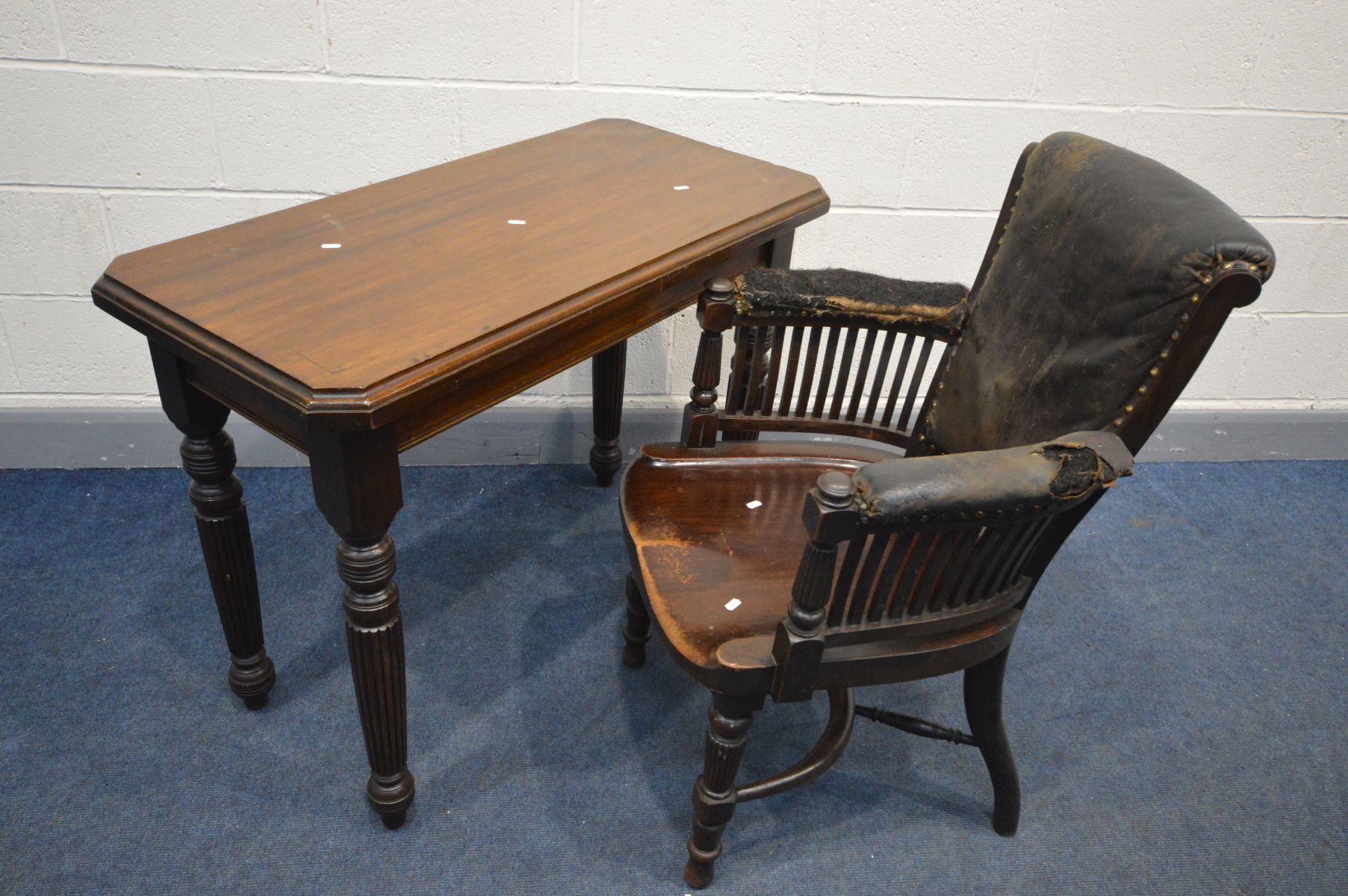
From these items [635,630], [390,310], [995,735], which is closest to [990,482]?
[995,735]

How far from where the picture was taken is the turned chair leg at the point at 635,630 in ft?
5.53

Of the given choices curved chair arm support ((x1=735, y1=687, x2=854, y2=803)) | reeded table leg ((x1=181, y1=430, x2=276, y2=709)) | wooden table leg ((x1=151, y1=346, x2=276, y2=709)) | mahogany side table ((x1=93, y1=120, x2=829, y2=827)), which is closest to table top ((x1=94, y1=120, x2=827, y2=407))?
mahogany side table ((x1=93, y1=120, x2=829, y2=827))

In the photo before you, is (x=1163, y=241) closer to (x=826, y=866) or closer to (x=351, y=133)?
(x=826, y=866)

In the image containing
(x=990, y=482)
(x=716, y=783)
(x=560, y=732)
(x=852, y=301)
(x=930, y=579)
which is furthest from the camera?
(x=560, y=732)

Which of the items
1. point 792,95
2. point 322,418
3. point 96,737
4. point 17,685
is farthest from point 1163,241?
point 17,685

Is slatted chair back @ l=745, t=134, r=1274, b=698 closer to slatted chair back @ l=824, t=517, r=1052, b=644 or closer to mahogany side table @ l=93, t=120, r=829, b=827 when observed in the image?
slatted chair back @ l=824, t=517, r=1052, b=644

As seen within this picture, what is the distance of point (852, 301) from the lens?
143cm

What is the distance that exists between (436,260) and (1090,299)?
808mm

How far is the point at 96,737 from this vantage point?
159cm

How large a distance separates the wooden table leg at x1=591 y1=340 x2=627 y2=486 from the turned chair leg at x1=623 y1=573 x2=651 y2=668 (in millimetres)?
491

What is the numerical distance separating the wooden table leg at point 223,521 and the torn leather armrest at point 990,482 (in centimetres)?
86

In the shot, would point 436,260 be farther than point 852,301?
No

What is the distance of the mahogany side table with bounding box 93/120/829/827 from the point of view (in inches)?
43.7

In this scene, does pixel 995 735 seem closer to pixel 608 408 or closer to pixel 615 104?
pixel 608 408
